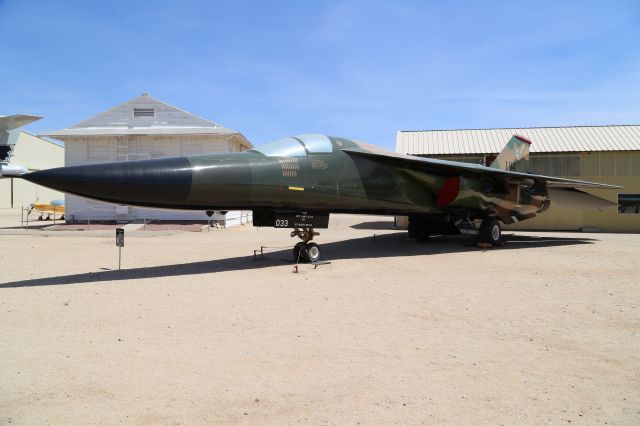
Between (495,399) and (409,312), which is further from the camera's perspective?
(409,312)

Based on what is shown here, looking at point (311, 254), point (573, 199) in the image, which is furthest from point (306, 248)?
point (573, 199)

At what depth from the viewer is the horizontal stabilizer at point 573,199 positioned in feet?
62.1

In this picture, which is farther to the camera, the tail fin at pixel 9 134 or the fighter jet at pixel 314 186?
the tail fin at pixel 9 134

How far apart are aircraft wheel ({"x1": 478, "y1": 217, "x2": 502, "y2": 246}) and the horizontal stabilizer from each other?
15.3ft

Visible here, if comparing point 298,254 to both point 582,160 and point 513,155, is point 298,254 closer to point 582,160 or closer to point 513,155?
point 513,155

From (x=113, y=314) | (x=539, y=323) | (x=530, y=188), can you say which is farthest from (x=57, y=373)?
(x=530, y=188)

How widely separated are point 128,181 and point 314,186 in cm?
408

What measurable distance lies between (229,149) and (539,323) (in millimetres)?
23074

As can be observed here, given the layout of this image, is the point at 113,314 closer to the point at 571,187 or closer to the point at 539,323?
the point at 539,323

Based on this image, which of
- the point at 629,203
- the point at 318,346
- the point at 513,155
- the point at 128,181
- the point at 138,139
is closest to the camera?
the point at 318,346

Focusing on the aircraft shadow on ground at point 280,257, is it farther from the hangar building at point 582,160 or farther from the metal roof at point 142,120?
the metal roof at point 142,120

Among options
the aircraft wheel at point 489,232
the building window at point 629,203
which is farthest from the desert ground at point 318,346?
the building window at point 629,203

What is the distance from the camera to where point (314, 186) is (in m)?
10.6

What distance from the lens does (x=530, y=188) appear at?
1689cm
